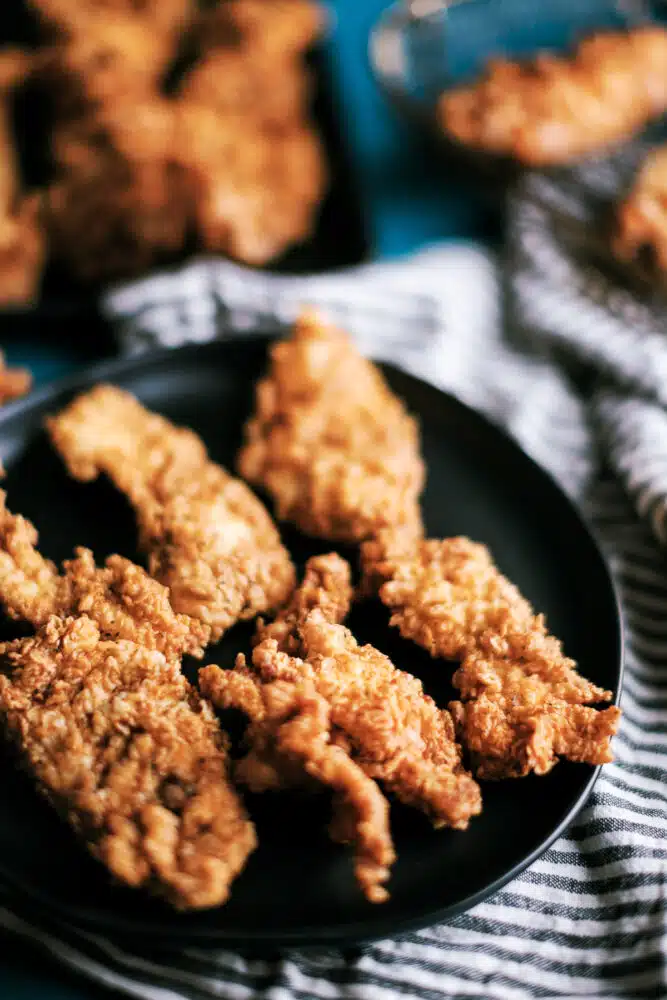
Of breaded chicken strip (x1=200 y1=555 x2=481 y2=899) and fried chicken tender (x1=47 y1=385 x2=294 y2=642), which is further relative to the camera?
fried chicken tender (x1=47 y1=385 x2=294 y2=642)

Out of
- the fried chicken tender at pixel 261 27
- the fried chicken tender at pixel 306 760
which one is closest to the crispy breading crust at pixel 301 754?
the fried chicken tender at pixel 306 760

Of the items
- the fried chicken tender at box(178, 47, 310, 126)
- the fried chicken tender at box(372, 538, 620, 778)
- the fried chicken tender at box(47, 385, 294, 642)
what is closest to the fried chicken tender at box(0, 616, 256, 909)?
the fried chicken tender at box(47, 385, 294, 642)

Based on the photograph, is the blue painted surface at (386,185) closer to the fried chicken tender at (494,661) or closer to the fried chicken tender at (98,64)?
the fried chicken tender at (98,64)

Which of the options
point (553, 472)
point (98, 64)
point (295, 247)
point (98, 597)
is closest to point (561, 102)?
point (295, 247)

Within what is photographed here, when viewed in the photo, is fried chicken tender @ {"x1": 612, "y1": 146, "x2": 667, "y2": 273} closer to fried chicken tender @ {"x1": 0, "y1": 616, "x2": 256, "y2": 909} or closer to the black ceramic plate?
the black ceramic plate

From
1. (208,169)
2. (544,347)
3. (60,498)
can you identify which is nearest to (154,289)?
(208,169)

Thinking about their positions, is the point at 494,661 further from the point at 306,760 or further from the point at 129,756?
the point at 129,756
